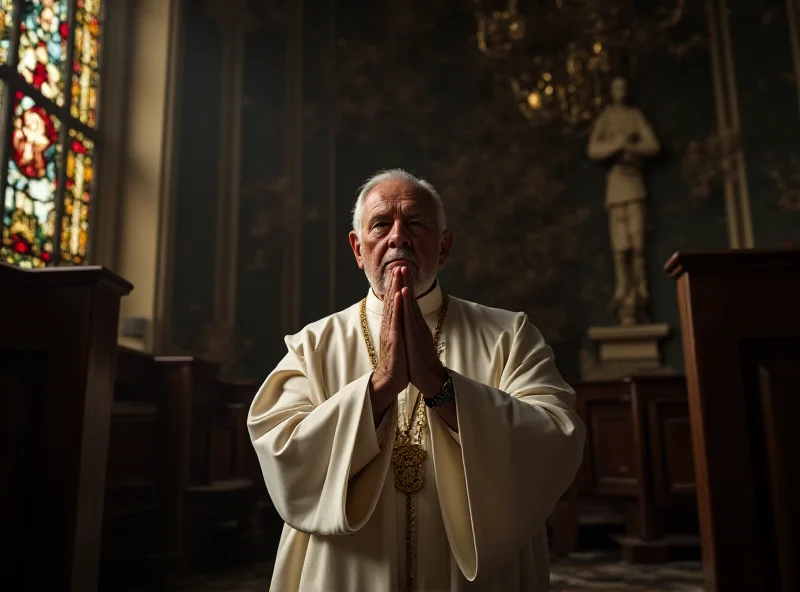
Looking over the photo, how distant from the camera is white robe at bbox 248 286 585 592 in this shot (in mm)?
1703

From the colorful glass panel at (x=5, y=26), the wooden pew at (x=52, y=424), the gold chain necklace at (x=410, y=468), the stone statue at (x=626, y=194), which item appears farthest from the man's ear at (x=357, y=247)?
the stone statue at (x=626, y=194)

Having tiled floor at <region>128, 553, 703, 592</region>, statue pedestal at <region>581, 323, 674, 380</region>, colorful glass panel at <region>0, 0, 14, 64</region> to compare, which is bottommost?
tiled floor at <region>128, 553, 703, 592</region>

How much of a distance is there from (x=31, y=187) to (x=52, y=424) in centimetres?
357

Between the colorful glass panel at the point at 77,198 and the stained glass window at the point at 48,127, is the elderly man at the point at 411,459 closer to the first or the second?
the stained glass window at the point at 48,127

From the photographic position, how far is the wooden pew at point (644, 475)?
4.79 metres

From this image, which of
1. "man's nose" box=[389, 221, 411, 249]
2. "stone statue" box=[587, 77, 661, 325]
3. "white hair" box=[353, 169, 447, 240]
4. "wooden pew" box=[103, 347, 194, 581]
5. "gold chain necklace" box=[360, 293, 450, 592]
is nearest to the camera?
"gold chain necklace" box=[360, 293, 450, 592]

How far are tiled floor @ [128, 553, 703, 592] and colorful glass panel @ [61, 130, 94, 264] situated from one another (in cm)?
271

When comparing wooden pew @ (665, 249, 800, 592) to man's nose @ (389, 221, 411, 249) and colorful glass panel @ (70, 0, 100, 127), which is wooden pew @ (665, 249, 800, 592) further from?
colorful glass panel @ (70, 0, 100, 127)

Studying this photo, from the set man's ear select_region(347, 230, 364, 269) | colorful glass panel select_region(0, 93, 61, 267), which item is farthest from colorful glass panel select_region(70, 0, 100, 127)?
man's ear select_region(347, 230, 364, 269)

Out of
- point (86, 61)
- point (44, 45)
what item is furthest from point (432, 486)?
point (86, 61)

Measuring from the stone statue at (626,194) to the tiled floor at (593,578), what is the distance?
321 centimetres

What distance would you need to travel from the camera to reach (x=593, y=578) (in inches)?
171

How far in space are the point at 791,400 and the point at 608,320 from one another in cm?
565

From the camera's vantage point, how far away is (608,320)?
7.61 m
